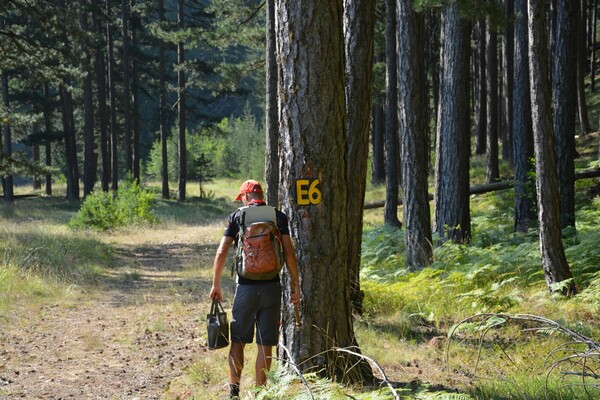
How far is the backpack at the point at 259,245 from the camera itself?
548cm

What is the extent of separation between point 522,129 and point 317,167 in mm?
9993

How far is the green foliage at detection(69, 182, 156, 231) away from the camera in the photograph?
2280 centimetres

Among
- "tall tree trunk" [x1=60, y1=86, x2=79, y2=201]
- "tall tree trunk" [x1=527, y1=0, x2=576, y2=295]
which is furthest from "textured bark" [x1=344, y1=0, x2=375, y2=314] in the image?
"tall tree trunk" [x1=60, y1=86, x2=79, y2=201]

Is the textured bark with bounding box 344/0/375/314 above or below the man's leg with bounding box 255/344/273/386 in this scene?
above

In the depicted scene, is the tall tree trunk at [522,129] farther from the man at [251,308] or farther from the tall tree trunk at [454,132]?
the man at [251,308]

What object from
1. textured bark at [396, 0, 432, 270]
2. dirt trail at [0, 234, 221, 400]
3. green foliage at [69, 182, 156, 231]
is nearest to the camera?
dirt trail at [0, 234, 221, 400]

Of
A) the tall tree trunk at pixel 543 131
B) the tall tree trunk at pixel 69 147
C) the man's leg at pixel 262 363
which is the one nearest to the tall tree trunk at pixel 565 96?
the tall tree trunk at pixel 543 131

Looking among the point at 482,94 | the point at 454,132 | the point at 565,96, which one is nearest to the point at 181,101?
the point at 482,94

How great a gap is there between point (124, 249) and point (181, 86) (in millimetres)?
18791

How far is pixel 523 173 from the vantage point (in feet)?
45.1

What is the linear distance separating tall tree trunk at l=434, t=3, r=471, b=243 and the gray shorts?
21.6 feet

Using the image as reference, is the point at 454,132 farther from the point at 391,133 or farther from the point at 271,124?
the point at 391,133

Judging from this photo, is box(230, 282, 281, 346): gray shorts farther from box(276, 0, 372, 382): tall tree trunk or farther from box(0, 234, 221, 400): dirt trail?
box(0, 234, 221, 400): dirt trail

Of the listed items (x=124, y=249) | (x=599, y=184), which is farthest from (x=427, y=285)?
(x=124, y=249)
